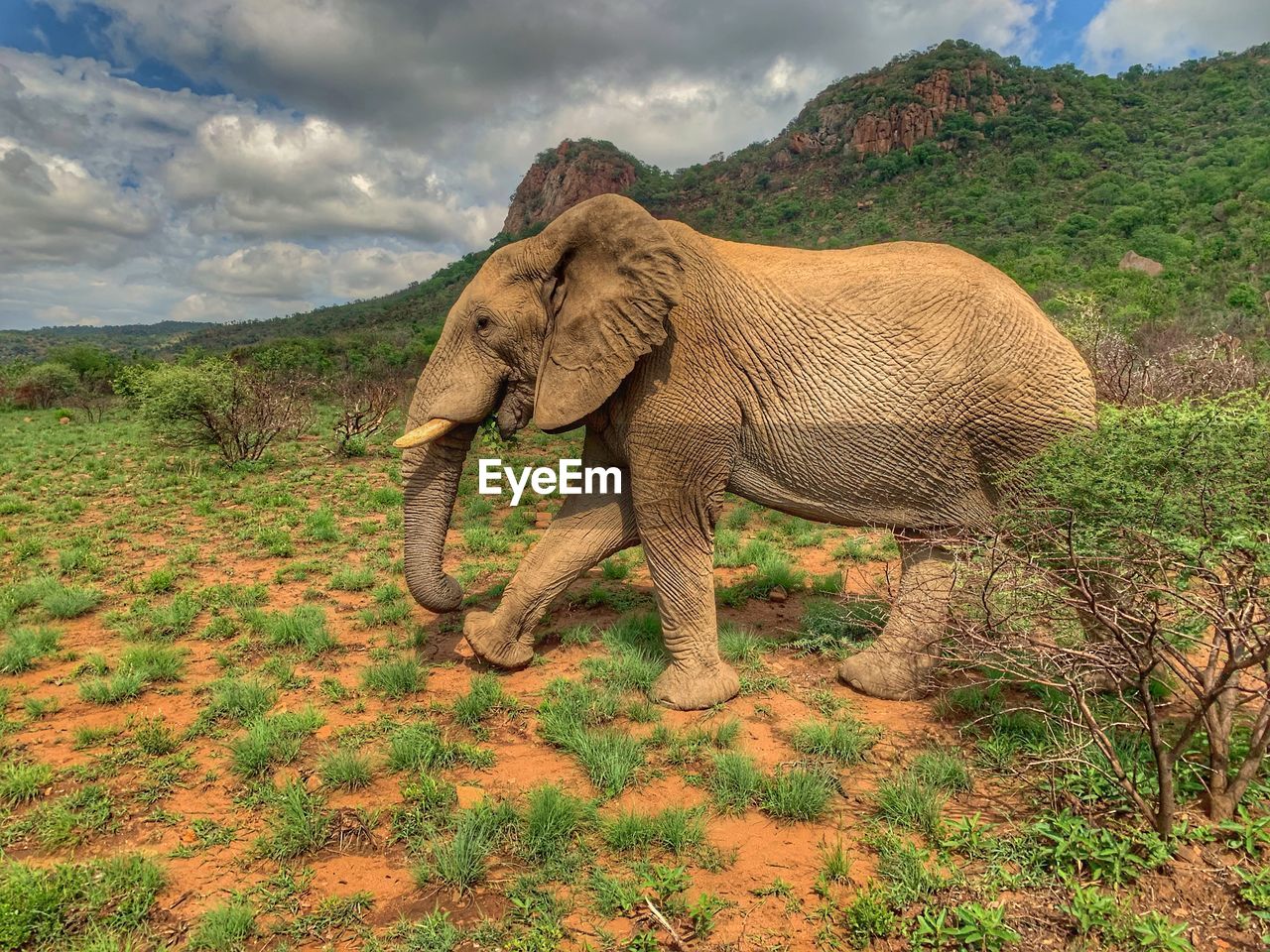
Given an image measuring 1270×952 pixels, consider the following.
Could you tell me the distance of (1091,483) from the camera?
3.22 meters

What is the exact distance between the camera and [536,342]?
419cm

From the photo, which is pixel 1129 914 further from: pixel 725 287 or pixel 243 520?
pixel 243 520

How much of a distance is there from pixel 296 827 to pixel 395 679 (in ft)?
5.00

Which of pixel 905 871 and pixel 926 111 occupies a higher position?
pixel 926 111

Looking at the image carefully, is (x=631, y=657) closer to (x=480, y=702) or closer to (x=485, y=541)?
(x=480, y=702)

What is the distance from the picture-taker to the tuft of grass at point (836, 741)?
142 inches

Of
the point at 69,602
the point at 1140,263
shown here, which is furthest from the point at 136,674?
the point at 1140,263

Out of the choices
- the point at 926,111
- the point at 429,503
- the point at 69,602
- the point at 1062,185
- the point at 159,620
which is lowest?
the point at 159,620

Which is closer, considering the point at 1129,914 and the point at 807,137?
the point at 1129,914

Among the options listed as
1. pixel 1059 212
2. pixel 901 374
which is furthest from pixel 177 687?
pixel 1059 212

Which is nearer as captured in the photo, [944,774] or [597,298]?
[944,774]

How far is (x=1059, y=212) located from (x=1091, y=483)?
172 feet

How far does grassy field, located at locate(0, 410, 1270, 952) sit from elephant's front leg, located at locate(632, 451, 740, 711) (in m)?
0.20

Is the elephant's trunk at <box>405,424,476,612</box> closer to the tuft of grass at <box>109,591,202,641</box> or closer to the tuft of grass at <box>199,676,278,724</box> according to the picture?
the tuft of grass at <box>199,676,278,724</box>
